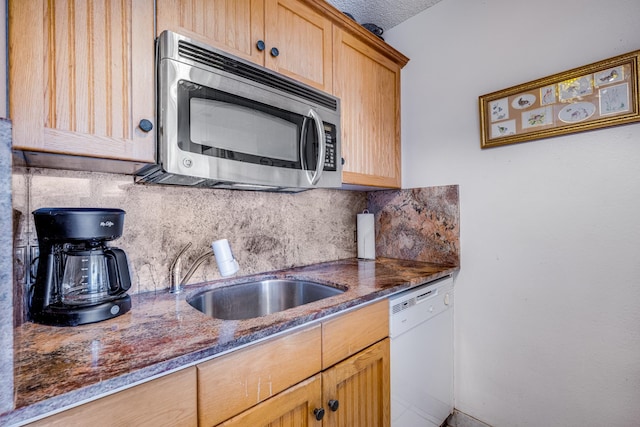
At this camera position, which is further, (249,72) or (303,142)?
(303,142)

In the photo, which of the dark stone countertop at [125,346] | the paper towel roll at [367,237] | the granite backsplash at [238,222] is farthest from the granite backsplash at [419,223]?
the dark stone countertop at [125,346]

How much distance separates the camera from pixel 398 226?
6.54 ft

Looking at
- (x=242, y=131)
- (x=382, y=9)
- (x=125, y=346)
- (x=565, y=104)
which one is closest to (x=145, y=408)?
(x=125, y=346)

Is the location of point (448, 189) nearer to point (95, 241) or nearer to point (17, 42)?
point (95, 241)

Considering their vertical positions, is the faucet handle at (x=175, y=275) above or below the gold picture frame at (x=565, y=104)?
below

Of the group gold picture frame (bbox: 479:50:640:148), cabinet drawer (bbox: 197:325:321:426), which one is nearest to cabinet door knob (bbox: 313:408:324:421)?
cabinet drawer (bbox: 197:325:321:426)

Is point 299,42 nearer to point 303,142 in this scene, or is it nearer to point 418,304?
point 303,142

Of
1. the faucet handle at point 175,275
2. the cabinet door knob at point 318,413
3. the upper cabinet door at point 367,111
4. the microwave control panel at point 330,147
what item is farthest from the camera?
the upper cabinet door at point 367,111

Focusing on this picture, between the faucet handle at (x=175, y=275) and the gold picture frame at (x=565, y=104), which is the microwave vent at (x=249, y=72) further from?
the gold picture frame at (x=565, y=104)

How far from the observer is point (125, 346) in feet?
2.25

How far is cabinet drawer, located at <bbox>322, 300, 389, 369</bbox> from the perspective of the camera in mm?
1002

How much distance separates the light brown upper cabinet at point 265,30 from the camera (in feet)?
3.33

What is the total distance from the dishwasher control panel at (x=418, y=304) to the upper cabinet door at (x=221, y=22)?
120 cm

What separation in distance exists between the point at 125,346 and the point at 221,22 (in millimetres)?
1112
